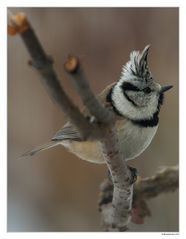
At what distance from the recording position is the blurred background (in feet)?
5.66

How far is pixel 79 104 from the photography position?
1714 mm

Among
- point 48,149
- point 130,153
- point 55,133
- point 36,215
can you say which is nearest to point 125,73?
point 130,153

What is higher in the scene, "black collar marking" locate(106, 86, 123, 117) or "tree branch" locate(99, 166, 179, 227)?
"black collar marking" locate(106, 86, 123, 117)

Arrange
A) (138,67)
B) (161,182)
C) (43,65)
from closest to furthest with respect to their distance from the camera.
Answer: (43,65) → (138,67) → (161,182)

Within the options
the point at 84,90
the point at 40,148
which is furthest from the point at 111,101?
the point at 84,90

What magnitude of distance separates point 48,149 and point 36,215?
0.27m

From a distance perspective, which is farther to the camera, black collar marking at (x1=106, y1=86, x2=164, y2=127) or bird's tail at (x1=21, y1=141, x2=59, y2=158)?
bird's tail at (x1=21, y1=141, x2=59, y2=158)

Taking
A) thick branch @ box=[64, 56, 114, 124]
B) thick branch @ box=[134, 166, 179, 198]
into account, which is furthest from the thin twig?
thick branch @ box=[134, 166, 179, 198]

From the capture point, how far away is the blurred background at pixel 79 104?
67.9 inches

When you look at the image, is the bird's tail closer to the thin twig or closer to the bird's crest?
the bird's crest

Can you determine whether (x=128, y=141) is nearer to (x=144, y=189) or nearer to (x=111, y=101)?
(x=111, y=101)

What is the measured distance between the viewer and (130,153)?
60.7 inches

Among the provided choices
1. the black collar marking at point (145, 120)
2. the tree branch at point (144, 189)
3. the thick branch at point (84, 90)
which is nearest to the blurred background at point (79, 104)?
the tree branch at point (144, 189)
